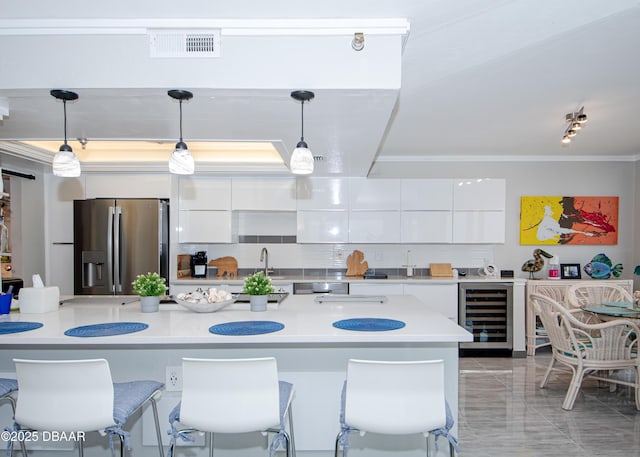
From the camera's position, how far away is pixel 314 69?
85.4 inches

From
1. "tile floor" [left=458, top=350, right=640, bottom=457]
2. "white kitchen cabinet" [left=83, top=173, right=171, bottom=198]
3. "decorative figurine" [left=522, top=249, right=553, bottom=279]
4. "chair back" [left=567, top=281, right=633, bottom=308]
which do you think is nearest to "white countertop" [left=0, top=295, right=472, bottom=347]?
"tile floor" [left=458, top=350, right=640, bottom=457]

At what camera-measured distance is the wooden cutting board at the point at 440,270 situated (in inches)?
214

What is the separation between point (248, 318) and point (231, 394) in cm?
80

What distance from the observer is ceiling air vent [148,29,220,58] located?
213 cm

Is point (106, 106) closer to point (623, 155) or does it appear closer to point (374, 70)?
point (374, 70)

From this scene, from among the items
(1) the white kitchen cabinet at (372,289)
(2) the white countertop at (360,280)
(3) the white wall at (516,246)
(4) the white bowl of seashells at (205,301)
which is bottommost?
(1) the white kitchen cabinet at (372,289)

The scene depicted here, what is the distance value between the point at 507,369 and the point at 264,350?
329 centimetres

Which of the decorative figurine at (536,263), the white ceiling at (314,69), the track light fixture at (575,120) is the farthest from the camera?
the decorative figurine at (536,263)

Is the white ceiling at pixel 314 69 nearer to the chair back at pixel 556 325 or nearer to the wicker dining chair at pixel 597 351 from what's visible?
the chair back at pixel 556 325

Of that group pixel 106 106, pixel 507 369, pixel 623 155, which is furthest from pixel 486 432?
pixel 623 155

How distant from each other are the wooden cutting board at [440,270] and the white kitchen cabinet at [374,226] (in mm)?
698

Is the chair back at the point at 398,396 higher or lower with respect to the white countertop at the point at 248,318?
lower

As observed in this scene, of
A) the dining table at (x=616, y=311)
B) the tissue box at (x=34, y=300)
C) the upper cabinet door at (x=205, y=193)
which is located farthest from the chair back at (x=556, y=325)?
the tissue box at (x=34, y=300)

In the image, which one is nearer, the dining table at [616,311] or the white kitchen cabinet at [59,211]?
the dining table at [616,311]
